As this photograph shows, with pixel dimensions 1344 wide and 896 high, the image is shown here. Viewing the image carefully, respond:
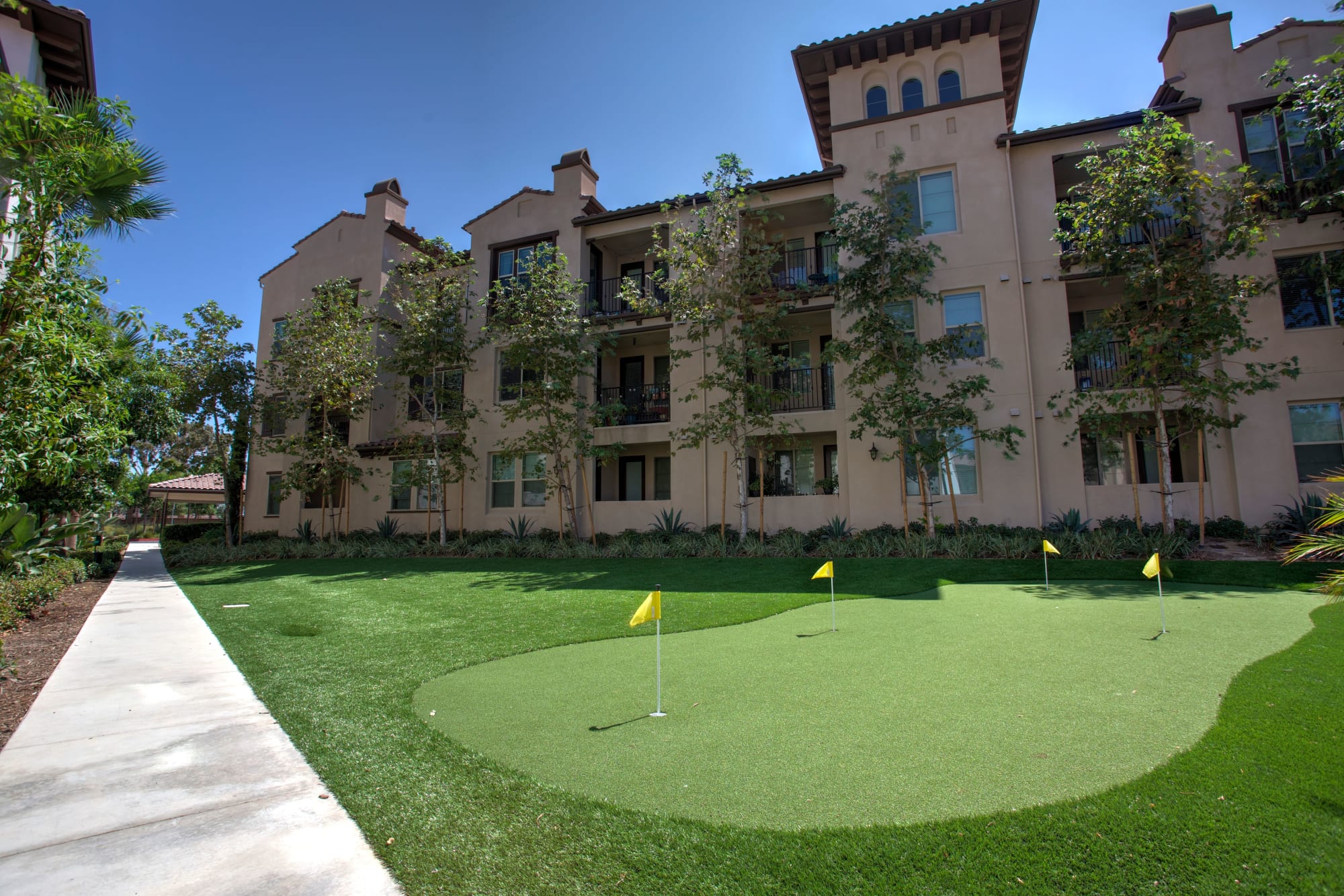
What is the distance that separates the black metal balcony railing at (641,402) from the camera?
18688 millimetres

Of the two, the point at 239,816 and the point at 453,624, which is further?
the point at 453,624

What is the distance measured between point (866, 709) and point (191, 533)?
30340 millimetres

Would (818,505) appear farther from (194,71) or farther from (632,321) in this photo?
(194,71)

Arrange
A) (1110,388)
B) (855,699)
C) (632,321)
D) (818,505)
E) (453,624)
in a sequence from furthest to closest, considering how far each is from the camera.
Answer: (632,321), (818,505), (1110,388), (453,624), (855,699)

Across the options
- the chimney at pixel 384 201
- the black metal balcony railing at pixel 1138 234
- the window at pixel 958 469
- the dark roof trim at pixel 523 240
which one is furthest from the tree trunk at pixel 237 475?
the black metal balcony railing at pixel 1138 234

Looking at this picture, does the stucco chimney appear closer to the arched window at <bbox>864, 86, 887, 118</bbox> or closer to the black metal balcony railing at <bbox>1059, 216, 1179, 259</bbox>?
the arched window at <bbox>864, 86, 887, 118</bbox>

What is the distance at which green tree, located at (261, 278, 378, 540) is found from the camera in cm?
1911

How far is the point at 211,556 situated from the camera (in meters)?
18.9

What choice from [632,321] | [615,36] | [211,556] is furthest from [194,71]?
[211,556]

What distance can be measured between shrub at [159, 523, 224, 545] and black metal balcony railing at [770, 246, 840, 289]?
22.7m

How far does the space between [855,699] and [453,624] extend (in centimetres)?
531

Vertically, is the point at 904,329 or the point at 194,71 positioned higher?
the point at 194,71

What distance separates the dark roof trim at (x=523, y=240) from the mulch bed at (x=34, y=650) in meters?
13.9

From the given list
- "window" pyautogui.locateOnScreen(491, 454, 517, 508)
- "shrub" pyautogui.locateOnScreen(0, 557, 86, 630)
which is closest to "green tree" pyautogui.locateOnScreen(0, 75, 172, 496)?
"shrub" pyautogui.locateOnScreen(0, 557, 86, 630)
